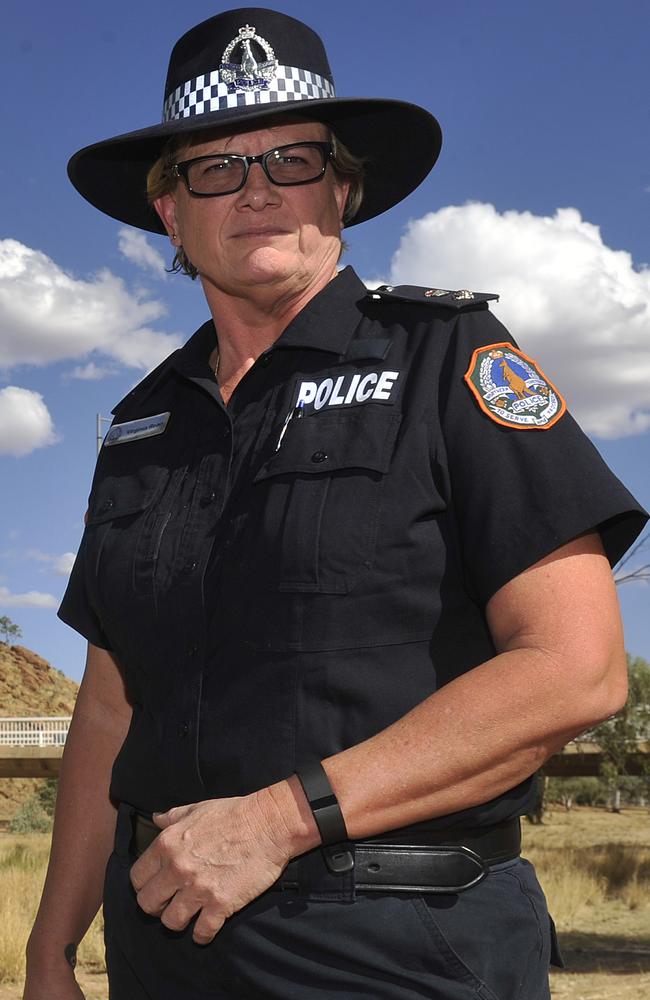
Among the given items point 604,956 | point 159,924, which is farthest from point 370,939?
point 604,956

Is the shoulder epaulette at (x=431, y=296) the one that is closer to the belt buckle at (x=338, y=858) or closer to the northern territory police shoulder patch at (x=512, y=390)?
the northern territory police shoulder patch at (x=512, y=390)

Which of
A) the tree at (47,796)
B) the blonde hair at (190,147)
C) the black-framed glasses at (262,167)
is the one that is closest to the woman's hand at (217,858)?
the black-framed glasses at (262,167)

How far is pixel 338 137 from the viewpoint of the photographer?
261 centimetres

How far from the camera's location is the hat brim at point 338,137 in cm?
230

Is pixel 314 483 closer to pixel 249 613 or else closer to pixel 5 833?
pixel 249 613

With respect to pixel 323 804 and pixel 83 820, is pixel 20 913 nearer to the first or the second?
pixel 83 820

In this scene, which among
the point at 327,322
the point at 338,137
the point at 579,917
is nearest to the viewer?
the point at 327,322

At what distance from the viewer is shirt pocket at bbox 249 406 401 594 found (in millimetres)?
1798

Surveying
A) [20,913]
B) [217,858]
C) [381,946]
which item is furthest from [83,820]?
[20,913]

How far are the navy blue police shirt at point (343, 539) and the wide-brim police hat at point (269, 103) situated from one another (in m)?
0.53

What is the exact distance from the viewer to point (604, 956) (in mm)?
10805

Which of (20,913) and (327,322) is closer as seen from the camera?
(327,322)

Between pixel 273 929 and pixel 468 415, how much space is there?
931 millimetres

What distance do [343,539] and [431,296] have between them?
0.56 metres
